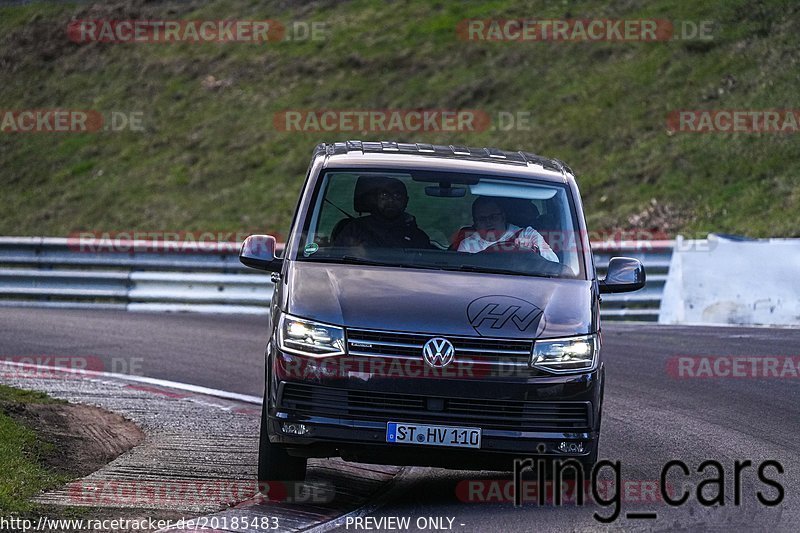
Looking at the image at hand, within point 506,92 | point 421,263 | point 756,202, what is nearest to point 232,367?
point 421,263

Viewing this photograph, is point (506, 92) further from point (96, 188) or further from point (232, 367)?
point (232, 367)

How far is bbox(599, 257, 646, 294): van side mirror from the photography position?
802 cm

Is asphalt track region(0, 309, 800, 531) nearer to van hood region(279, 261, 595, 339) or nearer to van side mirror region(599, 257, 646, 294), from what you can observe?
van hood region(279, 261, 595, 339)

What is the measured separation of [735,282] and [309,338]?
35.7ft

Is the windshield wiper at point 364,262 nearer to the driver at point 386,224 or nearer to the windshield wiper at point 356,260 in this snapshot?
the windshield wiper at point 356,260

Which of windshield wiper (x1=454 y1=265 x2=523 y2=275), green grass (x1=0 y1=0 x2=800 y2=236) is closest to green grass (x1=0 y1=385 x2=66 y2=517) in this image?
windshield wiper (x1=454 y1=265 x2=523 y2=275)

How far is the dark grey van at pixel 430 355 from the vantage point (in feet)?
22.2

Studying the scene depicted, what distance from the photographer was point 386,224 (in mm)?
7965

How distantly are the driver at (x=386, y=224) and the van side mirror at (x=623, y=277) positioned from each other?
1.12 meters

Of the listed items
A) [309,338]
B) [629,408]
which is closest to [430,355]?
[309,338]

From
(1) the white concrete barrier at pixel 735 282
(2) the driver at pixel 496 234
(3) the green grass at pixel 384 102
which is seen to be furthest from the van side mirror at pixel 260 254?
(3) the green grass at pixel 384 102

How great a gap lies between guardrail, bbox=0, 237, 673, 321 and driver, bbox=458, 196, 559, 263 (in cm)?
1023

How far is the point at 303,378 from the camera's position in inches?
270

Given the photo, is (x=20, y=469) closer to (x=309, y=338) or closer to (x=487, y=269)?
(x=309, y=338)
